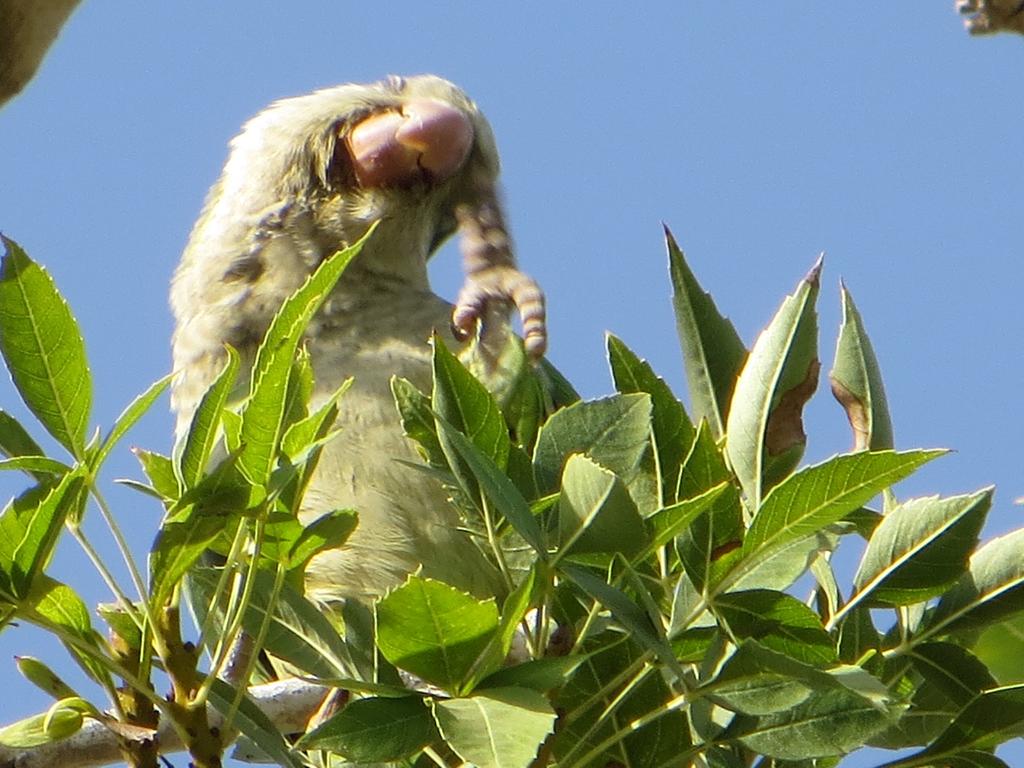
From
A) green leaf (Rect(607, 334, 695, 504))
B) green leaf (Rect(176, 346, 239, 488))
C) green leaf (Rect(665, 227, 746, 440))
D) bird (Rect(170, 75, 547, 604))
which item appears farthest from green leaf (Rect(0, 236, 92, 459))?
bird (Rect(170, 75, 547, 604))

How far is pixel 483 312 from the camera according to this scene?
243cm

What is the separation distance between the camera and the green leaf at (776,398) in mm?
1690

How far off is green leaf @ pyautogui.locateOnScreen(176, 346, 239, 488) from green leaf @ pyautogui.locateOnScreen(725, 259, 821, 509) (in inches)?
21.5

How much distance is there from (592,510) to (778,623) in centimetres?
22

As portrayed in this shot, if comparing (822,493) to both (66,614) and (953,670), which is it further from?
(66,614)

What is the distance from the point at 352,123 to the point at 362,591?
107 centimetres

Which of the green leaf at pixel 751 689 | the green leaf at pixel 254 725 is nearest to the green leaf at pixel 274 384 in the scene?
the green leaf at pixel 254 725

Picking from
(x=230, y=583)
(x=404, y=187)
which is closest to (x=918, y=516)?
(x=230, y=583)

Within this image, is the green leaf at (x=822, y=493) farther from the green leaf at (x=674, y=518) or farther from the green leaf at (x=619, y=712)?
the green leaf at (x=619, y=712)

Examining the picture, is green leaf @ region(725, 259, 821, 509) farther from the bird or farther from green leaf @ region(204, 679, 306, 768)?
the bird

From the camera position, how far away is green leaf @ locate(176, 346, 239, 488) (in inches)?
58.1

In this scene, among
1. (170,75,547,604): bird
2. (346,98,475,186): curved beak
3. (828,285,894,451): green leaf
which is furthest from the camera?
(346,98,475,186): curved beak

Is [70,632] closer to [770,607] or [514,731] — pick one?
[514,731]

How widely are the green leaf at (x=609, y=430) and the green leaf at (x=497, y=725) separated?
29cm
